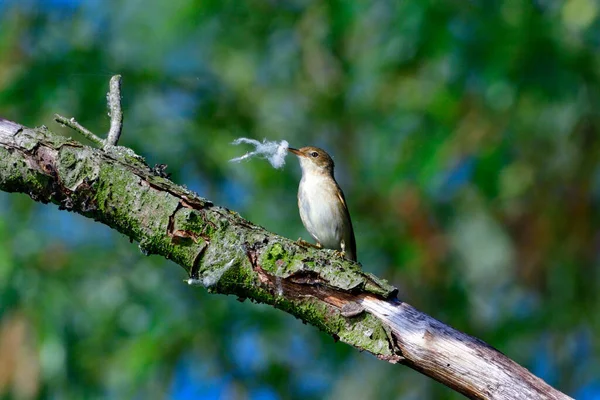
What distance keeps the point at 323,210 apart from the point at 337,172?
4.77m

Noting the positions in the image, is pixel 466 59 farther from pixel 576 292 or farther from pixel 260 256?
pixel 260 256

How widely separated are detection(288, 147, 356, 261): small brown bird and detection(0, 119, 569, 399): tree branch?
101 inches

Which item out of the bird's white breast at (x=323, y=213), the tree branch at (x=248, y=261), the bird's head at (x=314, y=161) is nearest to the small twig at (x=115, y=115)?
the tree branch at (x=248, y=261)

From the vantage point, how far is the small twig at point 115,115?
3.56m

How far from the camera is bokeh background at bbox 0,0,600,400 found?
791cm

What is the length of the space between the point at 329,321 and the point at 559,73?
5432mm

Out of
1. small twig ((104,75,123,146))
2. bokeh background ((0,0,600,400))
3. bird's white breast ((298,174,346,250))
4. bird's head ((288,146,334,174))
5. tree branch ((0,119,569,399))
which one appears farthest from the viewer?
bokeh background ((0,0,600,400))

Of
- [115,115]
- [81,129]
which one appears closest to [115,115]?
[115,115]

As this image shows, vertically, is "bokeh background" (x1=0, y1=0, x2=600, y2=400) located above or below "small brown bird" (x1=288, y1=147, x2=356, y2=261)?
above

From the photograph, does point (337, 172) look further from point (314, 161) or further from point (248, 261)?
point (248, 261)

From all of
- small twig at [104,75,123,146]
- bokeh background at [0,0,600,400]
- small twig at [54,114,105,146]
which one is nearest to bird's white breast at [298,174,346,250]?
bokeh background at [0,0,600,400]

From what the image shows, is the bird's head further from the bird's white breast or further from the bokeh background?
the bokeh background

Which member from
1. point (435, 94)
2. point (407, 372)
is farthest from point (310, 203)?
point (407, 372)

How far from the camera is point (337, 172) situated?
1064 cm
